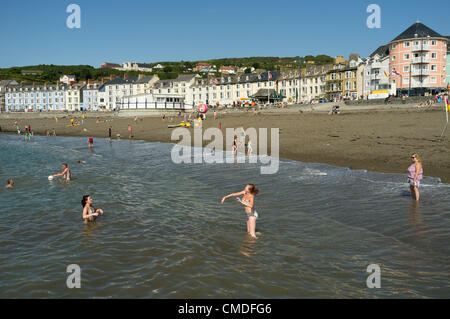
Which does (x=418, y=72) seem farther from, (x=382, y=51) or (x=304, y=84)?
(x=304, y=84)

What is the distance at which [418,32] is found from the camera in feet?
198

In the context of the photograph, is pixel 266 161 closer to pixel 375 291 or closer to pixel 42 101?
pixel 375 291

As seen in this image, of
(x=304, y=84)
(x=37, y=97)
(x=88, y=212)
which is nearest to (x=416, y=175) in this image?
(x=88, y=212)

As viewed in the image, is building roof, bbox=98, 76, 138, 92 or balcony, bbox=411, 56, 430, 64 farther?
building roof, bbox=98, 76, 138, 92

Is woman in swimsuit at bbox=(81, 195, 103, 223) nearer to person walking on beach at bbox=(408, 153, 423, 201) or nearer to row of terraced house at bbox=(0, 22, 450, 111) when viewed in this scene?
person walking on beach at bbox=(408, 153, 423, 201)

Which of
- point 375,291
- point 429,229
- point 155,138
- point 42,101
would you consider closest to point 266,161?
point 429,229

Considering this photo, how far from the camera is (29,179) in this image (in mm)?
17875

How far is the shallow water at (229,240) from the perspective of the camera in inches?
257

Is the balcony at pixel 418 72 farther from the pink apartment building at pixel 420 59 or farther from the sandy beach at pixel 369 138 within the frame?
the sandy beach at pixel 369 138

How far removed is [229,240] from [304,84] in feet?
235

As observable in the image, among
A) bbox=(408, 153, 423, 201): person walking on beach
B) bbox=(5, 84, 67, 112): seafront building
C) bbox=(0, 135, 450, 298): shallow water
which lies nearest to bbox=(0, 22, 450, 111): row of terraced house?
bbox=(5, 84, 67, 112): seafront building

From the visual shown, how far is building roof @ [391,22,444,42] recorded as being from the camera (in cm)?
6016

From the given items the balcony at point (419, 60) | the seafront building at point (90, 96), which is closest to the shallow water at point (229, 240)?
the balcony at point (419, 60)

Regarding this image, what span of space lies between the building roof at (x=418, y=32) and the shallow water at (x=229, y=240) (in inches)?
2209
